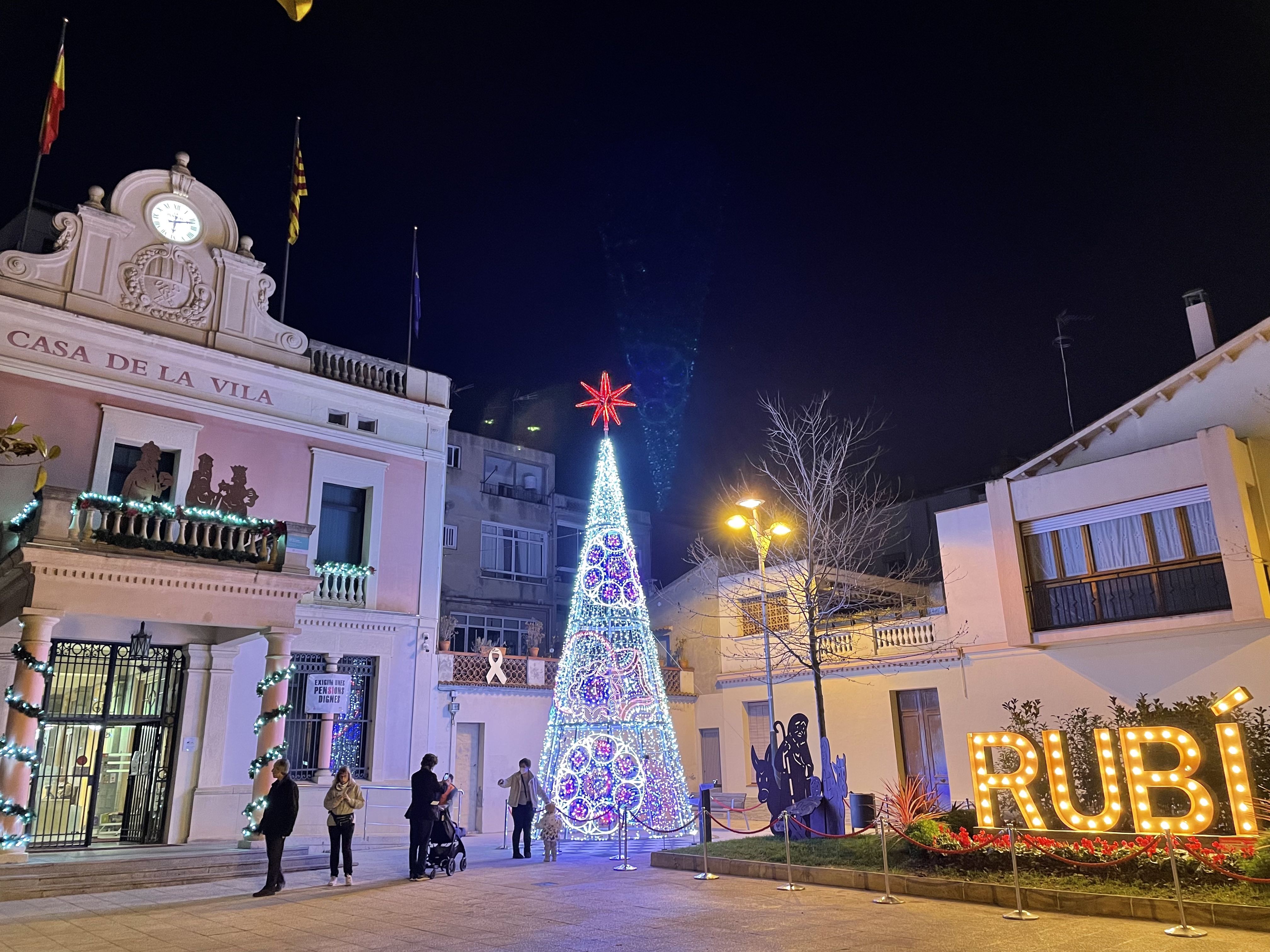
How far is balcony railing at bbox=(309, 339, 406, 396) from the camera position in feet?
64.1

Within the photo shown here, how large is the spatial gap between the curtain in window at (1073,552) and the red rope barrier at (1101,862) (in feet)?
33.0

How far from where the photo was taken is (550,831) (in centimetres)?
1484

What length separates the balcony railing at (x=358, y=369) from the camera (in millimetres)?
19547

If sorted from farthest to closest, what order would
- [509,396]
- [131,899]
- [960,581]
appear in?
[509,396]
[960,581]
[131,899]

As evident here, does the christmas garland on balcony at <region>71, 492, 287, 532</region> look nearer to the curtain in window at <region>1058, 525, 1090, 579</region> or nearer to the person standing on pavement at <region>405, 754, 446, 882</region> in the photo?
the person standing on pavement at <region>405, 754, 446, 882</region>

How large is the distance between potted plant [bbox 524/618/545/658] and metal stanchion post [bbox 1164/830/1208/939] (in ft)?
57.0

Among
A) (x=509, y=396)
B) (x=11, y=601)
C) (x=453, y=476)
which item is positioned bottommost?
(x=11, y=601)

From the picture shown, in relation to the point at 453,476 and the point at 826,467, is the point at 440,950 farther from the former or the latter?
the point at 453,476

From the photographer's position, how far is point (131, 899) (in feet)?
36.8

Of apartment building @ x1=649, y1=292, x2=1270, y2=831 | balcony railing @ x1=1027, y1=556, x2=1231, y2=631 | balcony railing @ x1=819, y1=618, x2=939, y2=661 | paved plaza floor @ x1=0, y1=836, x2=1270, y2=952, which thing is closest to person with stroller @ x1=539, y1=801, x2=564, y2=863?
paved plaza floor @ x1=0, y1=836, x2=1270, y2=952

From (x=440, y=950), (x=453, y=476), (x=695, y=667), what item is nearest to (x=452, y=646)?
(x=453, y=476)

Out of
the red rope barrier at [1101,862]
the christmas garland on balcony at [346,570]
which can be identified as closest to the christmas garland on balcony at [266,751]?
the christmas garland on balcony at [346,570]

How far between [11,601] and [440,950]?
10506 millimetres

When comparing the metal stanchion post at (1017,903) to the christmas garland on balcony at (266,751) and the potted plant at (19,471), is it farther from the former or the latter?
the potted plant at (19,471)
